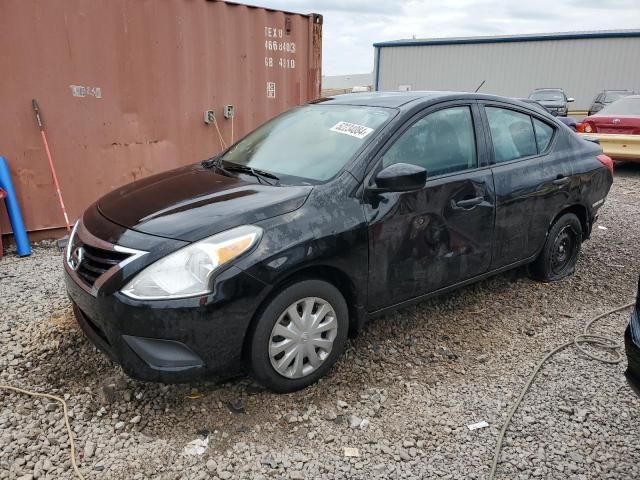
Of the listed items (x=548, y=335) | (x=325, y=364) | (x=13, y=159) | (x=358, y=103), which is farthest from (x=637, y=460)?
(x=13, y=159)

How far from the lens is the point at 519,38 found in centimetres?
2597

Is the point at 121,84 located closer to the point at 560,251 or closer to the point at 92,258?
the point at 92,258

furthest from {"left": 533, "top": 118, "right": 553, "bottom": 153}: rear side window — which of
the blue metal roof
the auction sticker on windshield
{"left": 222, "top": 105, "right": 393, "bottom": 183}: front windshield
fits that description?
the blue metal roof

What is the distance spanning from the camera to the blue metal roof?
24.1 metres

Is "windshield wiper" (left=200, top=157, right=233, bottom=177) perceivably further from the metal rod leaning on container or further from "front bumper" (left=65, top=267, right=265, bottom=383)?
the metal rod leaning on container

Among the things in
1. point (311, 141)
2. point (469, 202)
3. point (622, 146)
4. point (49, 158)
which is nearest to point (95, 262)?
point (311, 141)

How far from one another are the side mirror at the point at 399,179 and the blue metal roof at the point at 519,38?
26.6 metres

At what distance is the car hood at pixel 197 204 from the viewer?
2.50 metres

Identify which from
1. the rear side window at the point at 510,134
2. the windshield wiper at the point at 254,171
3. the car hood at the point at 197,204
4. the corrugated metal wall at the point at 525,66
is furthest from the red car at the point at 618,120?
the corrugated metal wall at the point at 525,66

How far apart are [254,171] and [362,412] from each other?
1574mm

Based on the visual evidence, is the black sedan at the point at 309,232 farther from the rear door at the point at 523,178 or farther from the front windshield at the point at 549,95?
the front windshield at the point at 549,95

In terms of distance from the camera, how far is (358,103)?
11.5 ft

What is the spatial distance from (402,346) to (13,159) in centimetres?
435

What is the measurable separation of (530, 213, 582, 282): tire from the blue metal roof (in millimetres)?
24575
